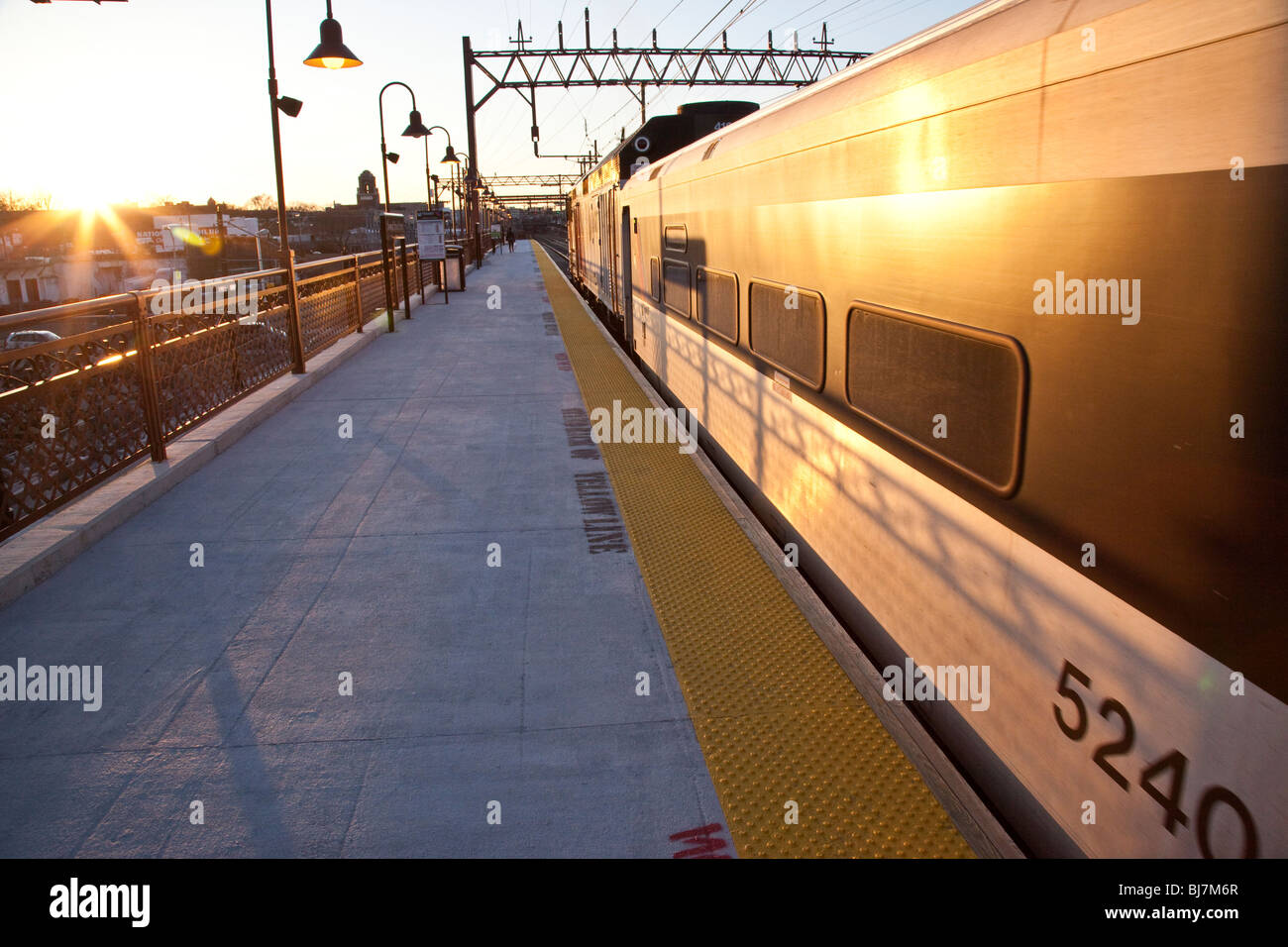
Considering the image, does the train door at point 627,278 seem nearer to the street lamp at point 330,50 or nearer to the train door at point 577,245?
the street lamp at point 330,50

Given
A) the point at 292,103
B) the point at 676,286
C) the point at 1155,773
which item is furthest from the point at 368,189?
the point at 1155,773

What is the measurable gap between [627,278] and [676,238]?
438 cm

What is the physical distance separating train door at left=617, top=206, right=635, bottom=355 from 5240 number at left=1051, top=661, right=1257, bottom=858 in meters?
9.79

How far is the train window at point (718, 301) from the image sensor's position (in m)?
5.95

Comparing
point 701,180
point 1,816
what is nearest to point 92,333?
point 1,816

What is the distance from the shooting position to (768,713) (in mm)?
3371

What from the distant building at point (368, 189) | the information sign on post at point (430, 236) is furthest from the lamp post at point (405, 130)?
the distant building at point (368, 189)

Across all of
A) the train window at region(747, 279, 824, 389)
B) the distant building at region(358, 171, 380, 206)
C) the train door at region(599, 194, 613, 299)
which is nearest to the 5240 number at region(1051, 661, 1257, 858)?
the train window at region(747, 279, 824, 389)

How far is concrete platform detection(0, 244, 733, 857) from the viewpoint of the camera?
9.13 ft

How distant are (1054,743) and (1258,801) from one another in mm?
642

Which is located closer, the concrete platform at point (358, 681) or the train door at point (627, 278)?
the concrete platform at point (358, 681)

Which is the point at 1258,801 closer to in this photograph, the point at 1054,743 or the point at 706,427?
the point at 1054,743

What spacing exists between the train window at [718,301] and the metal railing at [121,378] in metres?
3.87

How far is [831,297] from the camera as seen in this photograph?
12.8ft
